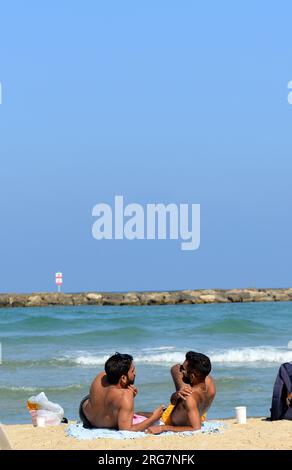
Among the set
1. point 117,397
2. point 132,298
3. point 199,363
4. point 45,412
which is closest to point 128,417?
point 117,397

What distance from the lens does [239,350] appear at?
20297 mm

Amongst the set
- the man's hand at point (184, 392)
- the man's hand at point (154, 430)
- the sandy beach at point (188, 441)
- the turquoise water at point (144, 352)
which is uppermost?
the man's hand at point (184, 392)

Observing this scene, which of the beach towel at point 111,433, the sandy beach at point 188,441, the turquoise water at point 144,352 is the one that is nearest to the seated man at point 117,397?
the beach towel at point 111,433

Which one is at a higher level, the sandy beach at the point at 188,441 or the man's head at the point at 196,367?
the man's head at the point at 196,367

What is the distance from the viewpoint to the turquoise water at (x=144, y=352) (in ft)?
41.8

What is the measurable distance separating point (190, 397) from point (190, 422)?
8.6 inches

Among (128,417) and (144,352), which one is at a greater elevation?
(128,417)

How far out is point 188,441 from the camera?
26.2ft

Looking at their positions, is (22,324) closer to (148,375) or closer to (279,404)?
(148,375)

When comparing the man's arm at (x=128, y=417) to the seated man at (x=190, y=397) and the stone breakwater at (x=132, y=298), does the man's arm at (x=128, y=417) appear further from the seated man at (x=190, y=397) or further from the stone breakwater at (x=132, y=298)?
the stone breakwater at (x=132, y=298)

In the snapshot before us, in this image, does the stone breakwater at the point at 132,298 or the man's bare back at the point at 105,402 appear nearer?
the man's bare back at the point at 105,402

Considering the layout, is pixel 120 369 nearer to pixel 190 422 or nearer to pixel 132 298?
pixel 190 422

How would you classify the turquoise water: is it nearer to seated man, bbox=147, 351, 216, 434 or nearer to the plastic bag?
the plastic bag
